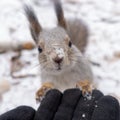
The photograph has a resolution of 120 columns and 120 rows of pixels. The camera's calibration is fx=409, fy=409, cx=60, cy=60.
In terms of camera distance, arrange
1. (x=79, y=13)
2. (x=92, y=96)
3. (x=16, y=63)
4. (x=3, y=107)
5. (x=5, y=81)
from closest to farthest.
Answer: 1. (x=92, y=96)
2. (x=3, y=107)
3. (x=5, y=81)
4. (x=16, y=63)
5. (x=79, y=13)

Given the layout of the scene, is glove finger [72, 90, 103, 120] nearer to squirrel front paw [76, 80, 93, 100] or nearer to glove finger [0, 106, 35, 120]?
squirrel front paw [76, 80, 93, 100]

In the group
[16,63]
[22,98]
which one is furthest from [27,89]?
[16,63]

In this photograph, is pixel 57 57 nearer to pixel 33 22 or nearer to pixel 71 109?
pixel 71 109

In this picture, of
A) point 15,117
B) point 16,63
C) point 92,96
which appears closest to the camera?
point 15,117

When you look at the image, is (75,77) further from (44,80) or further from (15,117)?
(15,117)

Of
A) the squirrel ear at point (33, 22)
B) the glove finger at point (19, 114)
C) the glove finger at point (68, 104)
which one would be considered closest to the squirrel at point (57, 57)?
the squirrel ear at point (33, 22)

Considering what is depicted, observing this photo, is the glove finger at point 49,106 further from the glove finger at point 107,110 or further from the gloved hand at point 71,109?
the glove finger at point 107,110
